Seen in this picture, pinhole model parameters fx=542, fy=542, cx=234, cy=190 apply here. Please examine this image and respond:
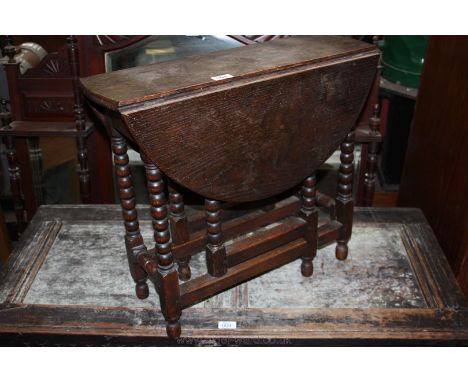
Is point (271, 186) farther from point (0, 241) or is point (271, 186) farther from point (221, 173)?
point (0, 241)

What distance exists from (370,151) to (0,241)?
1855 millimetres

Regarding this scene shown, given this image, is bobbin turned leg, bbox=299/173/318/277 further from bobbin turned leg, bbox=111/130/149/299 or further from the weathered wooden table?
bobbin turned leg, bbox=111/130/149/299

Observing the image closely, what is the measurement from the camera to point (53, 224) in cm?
239

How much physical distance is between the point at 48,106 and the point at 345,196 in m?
1.48

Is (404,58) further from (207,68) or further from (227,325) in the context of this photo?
(227,325)

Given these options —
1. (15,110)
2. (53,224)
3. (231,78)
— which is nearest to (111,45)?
(15,110)

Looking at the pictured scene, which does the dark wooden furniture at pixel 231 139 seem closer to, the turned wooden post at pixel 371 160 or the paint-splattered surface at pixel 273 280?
the paint-splattered surface at pixel 273 280

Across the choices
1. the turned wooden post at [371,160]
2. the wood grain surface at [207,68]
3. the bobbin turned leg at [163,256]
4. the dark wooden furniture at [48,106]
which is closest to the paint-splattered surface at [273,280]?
the bobbin turned leg at [163,256]

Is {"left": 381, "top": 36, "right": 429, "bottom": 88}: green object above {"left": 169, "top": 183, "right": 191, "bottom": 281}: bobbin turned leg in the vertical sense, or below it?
above

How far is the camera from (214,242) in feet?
5.88

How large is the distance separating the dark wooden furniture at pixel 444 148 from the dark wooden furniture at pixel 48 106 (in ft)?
5.11

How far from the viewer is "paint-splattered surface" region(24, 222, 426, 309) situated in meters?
1.94

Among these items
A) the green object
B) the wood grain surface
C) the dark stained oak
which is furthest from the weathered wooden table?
the green object

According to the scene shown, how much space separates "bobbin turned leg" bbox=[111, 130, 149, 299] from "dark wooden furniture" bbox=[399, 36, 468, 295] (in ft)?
4.06
